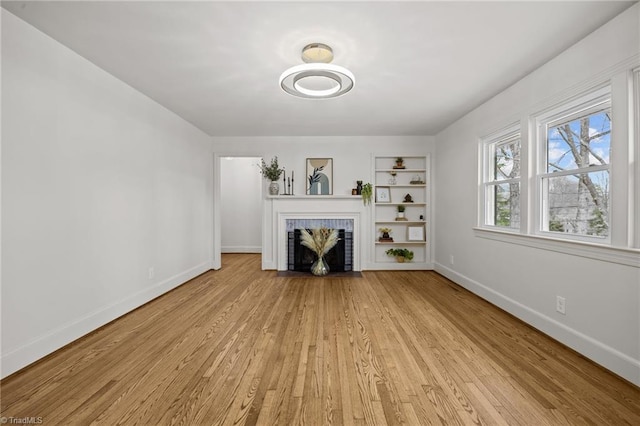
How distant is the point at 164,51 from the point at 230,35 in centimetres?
64

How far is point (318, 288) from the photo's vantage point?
154 inches

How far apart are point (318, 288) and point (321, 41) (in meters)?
2.96

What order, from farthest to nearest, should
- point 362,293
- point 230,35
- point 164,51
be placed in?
point 362,293 → point 164,51 → point 230,35

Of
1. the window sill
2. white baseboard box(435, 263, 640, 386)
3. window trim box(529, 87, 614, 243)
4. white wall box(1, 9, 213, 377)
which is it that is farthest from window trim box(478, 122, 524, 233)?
white wall box(1, 9, 213, 377)

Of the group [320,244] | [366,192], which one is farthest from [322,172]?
[320,244]

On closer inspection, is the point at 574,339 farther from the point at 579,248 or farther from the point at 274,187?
the point at 274,187

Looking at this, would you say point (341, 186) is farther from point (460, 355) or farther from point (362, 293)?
point (460, 355)

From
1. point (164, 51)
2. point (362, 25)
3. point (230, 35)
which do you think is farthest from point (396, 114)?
point (164, 51)

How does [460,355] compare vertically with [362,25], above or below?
below

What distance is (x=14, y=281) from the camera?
1.86m

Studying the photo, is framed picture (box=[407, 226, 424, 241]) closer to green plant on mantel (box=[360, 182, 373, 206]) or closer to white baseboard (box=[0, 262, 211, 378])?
green plant on mantel (box=[360, 182, 373, 206])

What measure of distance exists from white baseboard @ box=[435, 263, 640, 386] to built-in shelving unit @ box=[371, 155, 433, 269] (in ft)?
5.63

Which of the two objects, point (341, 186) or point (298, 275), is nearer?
point (298, 275)

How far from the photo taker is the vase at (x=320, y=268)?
4.69m
